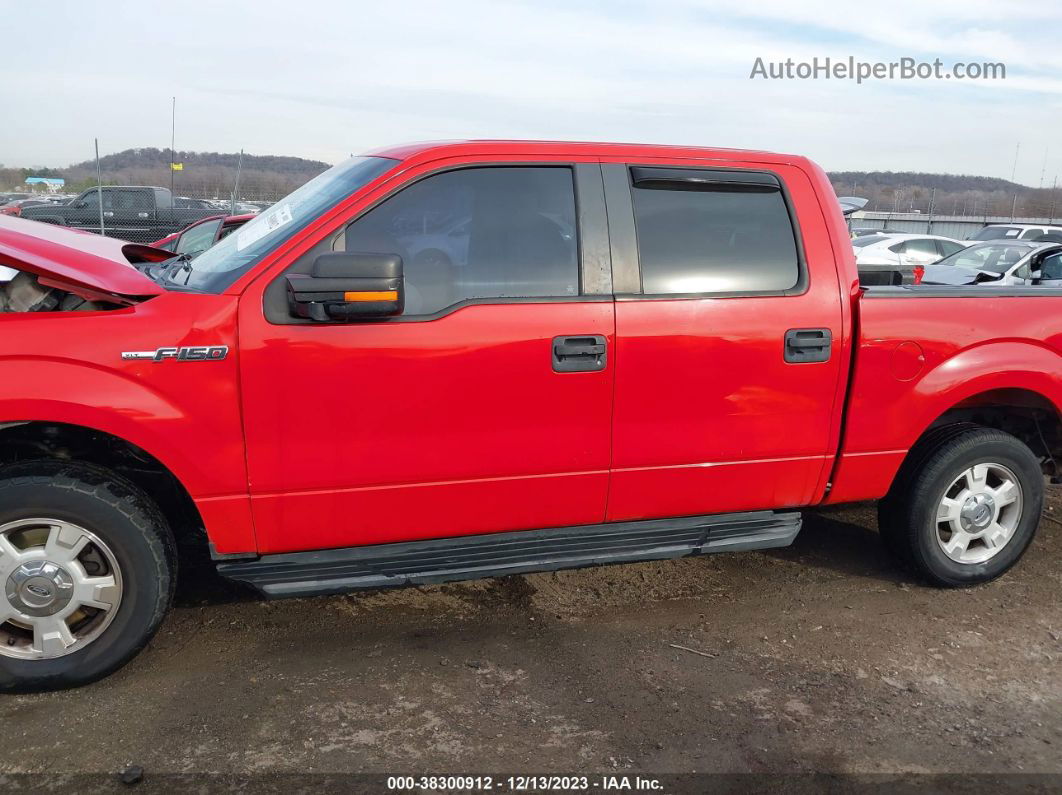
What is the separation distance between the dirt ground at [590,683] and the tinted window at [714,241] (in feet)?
4.91

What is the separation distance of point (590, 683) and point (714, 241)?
6.04 ft

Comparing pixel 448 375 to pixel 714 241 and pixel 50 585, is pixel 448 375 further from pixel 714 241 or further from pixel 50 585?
pixel 50 585

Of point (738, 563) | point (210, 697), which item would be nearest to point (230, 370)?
point (210, 697)

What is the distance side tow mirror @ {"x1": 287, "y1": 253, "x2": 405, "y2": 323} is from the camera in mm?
2887

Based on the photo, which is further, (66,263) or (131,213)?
(131,213)

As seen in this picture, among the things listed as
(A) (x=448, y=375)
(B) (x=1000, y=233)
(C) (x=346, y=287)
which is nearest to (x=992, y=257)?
(A) (x=448, y=375)

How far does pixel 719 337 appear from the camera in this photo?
3.42m

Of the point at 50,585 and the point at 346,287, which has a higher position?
the point at 346,287

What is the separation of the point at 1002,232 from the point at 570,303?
27100mm

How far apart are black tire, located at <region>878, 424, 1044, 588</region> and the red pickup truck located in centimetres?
3

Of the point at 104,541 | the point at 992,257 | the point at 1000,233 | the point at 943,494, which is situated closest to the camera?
the point at 104,541

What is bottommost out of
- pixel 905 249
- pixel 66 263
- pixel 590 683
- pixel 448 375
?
pixel 590 683

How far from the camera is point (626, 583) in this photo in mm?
4152

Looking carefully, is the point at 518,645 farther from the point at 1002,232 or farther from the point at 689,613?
the point at 1002,232
